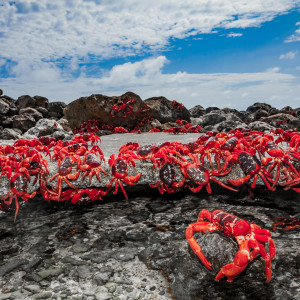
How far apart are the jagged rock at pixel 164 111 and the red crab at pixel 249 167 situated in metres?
10.0

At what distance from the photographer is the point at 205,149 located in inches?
216

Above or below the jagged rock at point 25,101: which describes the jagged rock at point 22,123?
below

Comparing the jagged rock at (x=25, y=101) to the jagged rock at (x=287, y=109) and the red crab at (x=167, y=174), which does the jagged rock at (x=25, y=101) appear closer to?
the jagged rock at (x=287, y=109)

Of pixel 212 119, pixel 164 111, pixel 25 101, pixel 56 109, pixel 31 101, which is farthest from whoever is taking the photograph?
pixel 31 101

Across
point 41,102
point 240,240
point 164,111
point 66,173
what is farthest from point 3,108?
point 240,240

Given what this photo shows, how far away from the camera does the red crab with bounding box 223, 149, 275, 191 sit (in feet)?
16.1

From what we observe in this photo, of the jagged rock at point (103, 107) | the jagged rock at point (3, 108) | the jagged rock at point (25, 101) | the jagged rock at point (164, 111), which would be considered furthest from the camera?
the jagged rock at point (25, 101)

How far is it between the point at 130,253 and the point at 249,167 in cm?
264

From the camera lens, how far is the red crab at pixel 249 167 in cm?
492

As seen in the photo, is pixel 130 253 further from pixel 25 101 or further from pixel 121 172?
pixel 25 101

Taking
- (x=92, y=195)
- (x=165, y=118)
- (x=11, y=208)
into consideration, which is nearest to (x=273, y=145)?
(x=92, y=195)

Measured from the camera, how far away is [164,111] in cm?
1566

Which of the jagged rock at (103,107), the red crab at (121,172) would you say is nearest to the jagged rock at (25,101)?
the jagged rock at (103,107)

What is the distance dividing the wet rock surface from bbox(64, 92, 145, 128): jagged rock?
888cm
